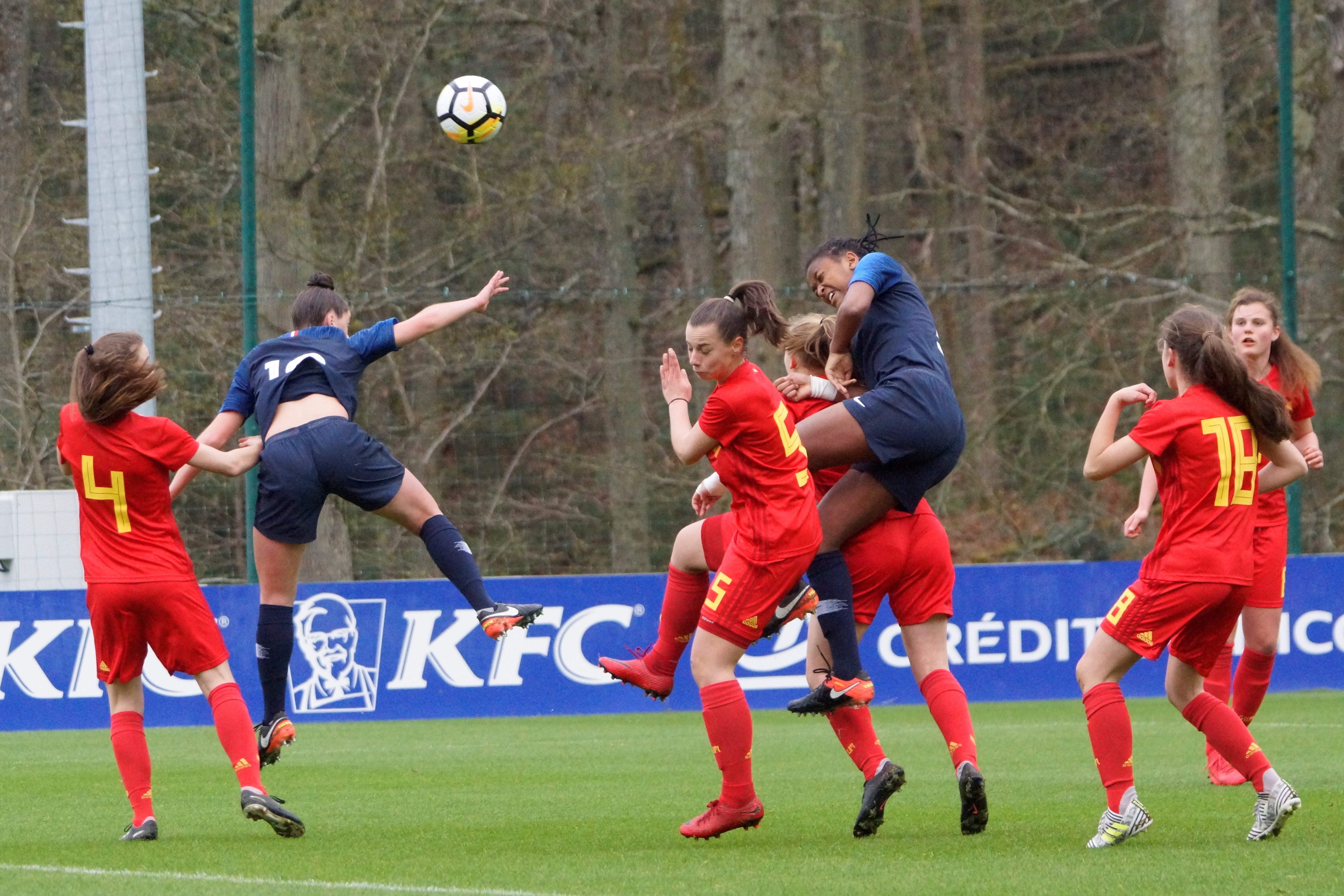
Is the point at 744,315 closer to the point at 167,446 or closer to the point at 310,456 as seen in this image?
the point at 310,456

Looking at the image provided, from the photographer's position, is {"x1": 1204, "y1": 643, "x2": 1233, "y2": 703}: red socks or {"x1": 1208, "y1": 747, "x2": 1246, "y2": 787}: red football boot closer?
{"x1": 1208, "y1": 747, "x2": 1246, "y2": 787}: red football boot

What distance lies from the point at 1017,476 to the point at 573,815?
1117 centimetres

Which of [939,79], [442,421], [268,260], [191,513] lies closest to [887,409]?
[191,513]

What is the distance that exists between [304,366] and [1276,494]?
4.04 meters

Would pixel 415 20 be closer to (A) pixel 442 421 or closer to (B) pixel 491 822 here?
(A) pixel 442 421

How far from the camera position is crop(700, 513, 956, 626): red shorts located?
20.6 ft

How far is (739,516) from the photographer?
19.4ft

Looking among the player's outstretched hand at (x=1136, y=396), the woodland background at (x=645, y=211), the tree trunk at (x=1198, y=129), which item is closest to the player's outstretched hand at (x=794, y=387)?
the player's outstretched hand at (x=1136, y=396)

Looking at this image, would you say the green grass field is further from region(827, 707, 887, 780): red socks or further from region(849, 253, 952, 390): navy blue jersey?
region(849, 253, 952, 390): navy blue jersey

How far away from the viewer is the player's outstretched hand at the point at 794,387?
6.38 m

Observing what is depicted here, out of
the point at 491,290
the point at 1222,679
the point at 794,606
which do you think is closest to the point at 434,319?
the point at 491,290

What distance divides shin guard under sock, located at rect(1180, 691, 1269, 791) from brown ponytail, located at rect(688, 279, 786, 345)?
6.21ft

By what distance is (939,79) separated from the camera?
20312mm

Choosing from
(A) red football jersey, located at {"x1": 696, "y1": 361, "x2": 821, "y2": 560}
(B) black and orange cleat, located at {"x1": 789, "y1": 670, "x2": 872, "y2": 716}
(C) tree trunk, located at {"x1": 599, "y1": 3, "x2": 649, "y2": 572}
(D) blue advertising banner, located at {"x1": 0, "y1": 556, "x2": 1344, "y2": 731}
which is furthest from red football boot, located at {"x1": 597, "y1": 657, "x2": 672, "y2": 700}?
(C) tree trunk, located at {"x1": 599, "y1": 3, "x2": 649, "y2": 572}
